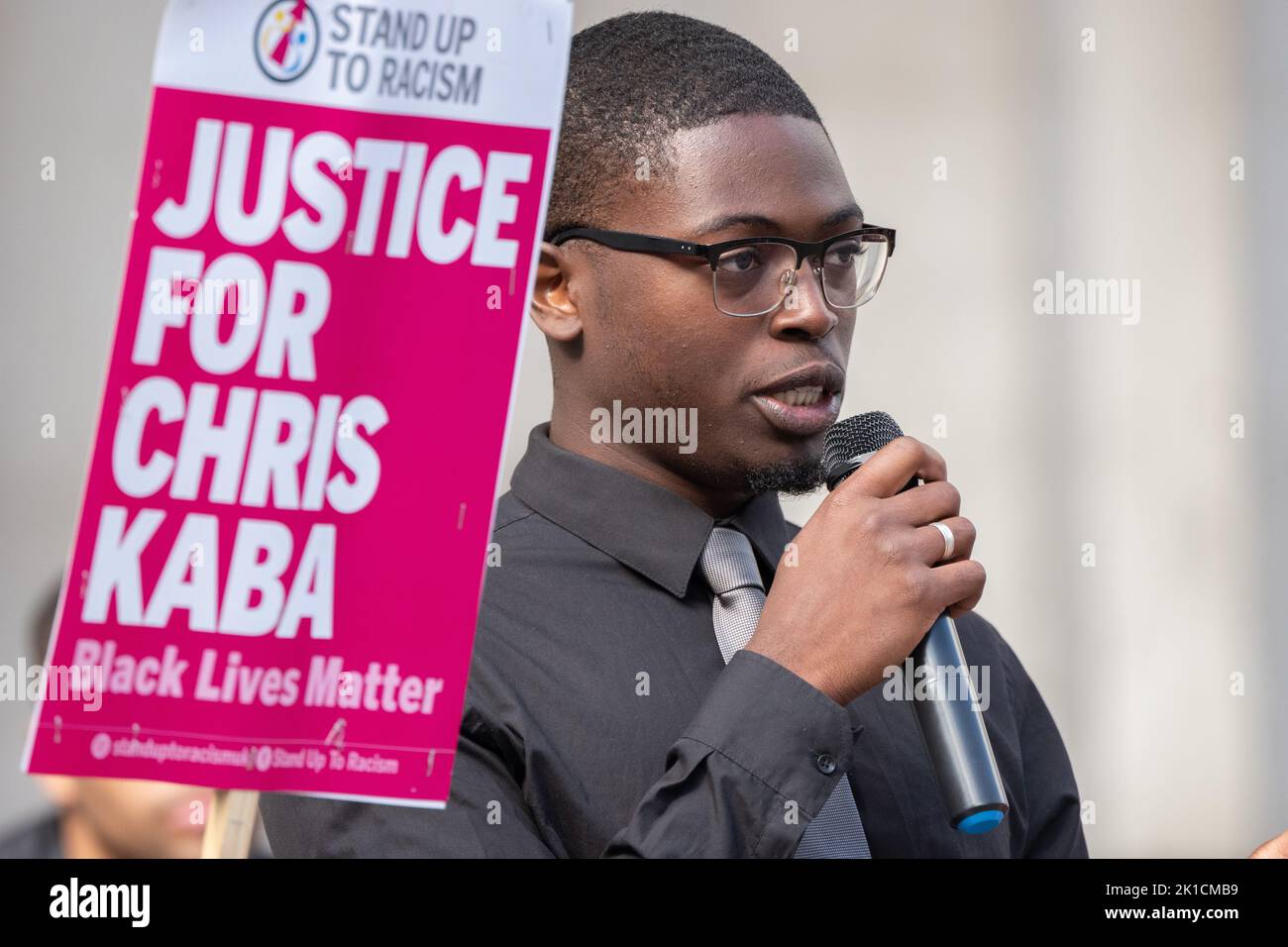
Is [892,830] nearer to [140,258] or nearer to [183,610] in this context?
[183,610]

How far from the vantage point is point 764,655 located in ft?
4.47

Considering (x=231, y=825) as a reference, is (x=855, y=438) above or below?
above

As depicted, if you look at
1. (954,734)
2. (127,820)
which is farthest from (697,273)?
(127,820)

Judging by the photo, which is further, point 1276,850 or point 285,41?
point 1276,850

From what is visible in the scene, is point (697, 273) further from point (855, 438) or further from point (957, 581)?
point (957, 581)

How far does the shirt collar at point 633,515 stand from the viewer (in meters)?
1.62

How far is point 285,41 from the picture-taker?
1.24 meters

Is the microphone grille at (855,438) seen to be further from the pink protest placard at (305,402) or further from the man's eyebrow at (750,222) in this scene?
the pink protest placard at (305,402)

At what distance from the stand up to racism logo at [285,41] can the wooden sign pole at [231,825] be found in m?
0.57

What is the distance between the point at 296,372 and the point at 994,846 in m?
0.86

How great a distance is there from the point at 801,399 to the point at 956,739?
1.37 ft

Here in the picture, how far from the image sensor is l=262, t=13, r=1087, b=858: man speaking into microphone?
52.9 inches

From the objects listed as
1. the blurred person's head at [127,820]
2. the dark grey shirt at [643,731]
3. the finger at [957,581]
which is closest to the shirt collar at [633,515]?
the dark grey shirt at [643,731]
